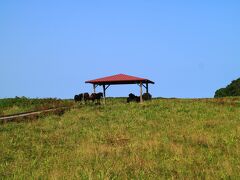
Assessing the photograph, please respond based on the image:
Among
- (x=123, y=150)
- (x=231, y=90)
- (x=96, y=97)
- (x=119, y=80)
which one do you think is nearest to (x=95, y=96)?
(x=96, y=97)

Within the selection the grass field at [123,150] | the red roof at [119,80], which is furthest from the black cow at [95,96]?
the grass field at [123,150]

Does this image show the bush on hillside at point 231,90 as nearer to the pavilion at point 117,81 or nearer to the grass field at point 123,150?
the pavilion at point 117,81

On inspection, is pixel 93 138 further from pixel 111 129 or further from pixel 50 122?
pixel 50 122

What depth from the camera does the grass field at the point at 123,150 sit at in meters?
12.3

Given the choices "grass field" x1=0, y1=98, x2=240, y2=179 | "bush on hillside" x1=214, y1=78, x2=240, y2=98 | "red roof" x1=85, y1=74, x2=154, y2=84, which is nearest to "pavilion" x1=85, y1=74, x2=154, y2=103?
"red roof" x1=85, y1=74, x2=154, y2=84

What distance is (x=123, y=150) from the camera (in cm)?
1666

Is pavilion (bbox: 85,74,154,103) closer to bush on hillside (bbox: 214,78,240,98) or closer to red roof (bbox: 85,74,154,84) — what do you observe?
red roof (bbox: 85,74,154,84)

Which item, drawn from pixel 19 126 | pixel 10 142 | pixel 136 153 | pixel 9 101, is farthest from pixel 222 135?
pixel 9 101

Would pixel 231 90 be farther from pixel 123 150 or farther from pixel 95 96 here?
pixel 123 150

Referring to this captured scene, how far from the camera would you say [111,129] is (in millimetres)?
24406

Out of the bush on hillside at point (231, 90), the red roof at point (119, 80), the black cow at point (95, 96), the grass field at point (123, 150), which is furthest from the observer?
the bush on hillside at point (231, 90)

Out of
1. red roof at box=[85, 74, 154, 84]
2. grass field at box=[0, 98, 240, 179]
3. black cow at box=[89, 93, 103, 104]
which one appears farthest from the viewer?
black cow at box=[89, 93, 103, 104]

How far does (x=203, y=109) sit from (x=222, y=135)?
15.7 m

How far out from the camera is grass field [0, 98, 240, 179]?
12305mm
